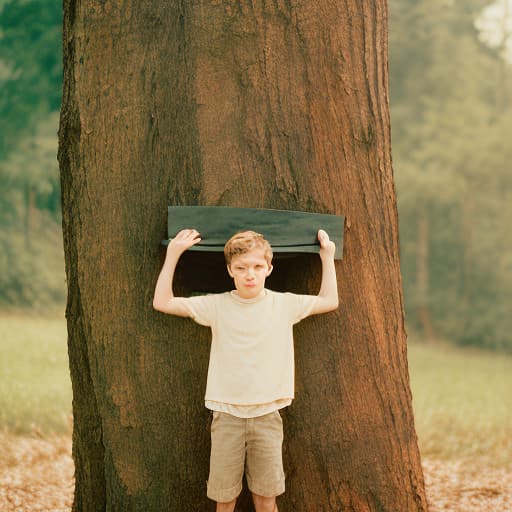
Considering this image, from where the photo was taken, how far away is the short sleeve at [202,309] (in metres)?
3.13

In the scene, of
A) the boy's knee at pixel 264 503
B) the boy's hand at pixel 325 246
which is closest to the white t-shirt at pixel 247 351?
the boy's hand at pixel 325 246

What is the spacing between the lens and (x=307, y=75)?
3.46 meters

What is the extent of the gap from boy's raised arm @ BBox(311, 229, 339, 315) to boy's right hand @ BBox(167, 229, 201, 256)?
1.89ft

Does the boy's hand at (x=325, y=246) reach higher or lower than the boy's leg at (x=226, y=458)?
higher

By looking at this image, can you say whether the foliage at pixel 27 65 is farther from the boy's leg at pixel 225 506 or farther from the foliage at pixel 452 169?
the boy's leg at pixel 225 506

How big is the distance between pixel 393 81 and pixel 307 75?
14888 millimetres

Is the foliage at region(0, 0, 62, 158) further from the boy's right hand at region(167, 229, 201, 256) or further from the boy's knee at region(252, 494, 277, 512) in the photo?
the boy's knee at region(252, 494, 277, 512)

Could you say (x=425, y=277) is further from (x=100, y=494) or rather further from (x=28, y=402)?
(x=100, y=494)

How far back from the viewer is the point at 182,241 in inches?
126

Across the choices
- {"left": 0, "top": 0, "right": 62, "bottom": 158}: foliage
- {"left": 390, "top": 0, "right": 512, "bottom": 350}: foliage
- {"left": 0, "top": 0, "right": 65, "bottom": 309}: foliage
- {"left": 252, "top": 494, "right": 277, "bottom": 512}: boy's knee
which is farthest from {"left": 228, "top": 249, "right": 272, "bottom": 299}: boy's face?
{"left": 390, "top": 0, "right": 512, "bottom": 350}: foliage

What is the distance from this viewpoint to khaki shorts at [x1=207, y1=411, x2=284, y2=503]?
310 cm

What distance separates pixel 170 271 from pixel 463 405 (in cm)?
726

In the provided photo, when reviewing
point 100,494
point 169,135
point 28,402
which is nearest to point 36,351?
point 28,402

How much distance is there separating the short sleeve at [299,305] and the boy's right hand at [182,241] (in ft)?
1.59
